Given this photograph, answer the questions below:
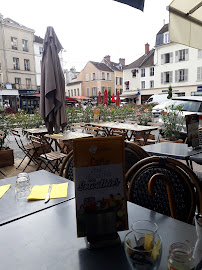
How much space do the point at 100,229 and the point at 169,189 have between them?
1.73 ft

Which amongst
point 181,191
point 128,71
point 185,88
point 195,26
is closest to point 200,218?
point 181,191

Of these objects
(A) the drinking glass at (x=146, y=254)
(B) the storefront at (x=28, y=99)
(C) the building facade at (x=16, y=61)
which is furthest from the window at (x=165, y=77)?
(A) the drinking glass at (x=146, y=254)

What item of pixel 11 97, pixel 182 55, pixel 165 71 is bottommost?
pixel 11 97

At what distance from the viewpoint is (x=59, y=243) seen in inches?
36.8

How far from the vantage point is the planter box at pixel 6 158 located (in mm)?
4910

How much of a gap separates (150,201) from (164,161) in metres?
0.31

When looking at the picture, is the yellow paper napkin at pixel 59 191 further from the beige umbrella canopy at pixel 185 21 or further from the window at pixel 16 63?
the window at pixel 16 63

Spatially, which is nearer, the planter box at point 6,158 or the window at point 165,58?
the planter box at point 6,158

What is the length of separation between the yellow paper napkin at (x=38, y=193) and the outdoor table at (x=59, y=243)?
0.20 metres

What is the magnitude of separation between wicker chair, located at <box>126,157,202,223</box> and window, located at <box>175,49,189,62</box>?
24.9 metres

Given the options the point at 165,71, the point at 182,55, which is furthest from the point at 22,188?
the point at 165,71

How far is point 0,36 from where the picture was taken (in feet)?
76.2

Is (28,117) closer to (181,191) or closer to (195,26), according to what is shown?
(195,26)

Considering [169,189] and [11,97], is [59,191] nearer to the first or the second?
[169,189]
